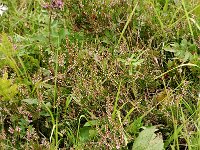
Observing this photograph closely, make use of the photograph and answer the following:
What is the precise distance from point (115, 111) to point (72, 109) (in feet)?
0.71

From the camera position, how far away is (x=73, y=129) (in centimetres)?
214

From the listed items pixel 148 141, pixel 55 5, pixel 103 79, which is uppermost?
pixel 55 5

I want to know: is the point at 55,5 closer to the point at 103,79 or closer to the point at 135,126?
Result: the point at 103,79

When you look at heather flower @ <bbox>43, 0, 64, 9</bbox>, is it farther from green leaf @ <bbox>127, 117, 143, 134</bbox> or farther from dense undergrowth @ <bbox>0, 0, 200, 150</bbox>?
green leaf @ <bbox>127, 117, 143, 134</bbox>

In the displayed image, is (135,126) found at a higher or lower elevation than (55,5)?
lower

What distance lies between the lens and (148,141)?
199 cm

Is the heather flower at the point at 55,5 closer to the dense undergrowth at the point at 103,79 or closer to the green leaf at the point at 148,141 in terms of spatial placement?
the dense undergrowth at the point at 103,79

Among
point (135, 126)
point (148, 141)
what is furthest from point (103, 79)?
point (148, 141)

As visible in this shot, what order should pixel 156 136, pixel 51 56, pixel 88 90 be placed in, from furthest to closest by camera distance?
pixel 51 56 < pixel 88 90 < pixel 156 136

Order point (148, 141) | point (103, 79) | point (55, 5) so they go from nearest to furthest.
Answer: point (148, 141) < point (103, 79) < point (55, 5)

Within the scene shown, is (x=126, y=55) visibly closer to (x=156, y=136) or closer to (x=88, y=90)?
(x=88, y=90)

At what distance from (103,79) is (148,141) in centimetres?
46

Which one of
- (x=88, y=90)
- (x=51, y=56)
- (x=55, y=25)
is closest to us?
(x=88, y=90)

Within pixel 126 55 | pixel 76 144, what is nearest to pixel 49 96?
pixel 76 144
